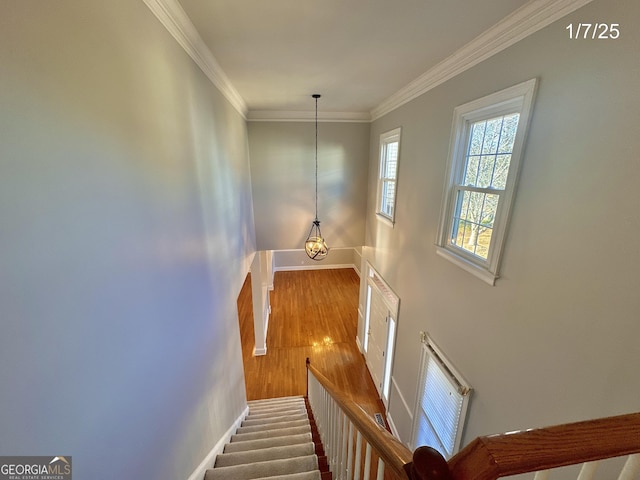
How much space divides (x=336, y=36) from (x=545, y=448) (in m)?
2.45

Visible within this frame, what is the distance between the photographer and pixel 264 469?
1990mm

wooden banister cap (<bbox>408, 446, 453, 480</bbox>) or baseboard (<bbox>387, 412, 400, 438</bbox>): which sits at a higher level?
wooden banister cap (<bbox>408, 446, 453, 480</bbox>)

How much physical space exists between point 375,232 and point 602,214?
3.47 meters

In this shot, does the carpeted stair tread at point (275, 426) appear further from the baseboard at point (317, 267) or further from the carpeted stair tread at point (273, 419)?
the baseboard at point (317, 267)

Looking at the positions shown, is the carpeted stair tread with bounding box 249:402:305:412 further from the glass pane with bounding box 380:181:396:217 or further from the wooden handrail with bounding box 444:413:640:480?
the wooden handrail with bounding box 444:413:640:480

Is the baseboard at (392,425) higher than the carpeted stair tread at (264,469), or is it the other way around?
the carpeted stair tread at (264,469)

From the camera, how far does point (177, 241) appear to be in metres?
1.63

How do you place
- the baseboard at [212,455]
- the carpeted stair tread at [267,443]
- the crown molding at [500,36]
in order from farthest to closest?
the carpeted stair tread at [267,443] → the baseboard at [212,455] → the crown molding at [500,36]

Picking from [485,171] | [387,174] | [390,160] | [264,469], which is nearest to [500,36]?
[485,171]

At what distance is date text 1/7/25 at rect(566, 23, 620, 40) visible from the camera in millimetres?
1130

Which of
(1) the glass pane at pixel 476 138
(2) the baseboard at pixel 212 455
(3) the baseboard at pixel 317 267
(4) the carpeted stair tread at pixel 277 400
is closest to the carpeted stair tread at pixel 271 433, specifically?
(2) the baseboard at pixel 212 455

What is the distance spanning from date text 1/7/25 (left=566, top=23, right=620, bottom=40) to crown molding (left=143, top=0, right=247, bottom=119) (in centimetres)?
214

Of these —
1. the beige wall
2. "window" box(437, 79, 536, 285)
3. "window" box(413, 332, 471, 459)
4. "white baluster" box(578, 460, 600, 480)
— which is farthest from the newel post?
the beige wall

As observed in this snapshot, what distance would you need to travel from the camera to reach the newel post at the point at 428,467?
50cm
